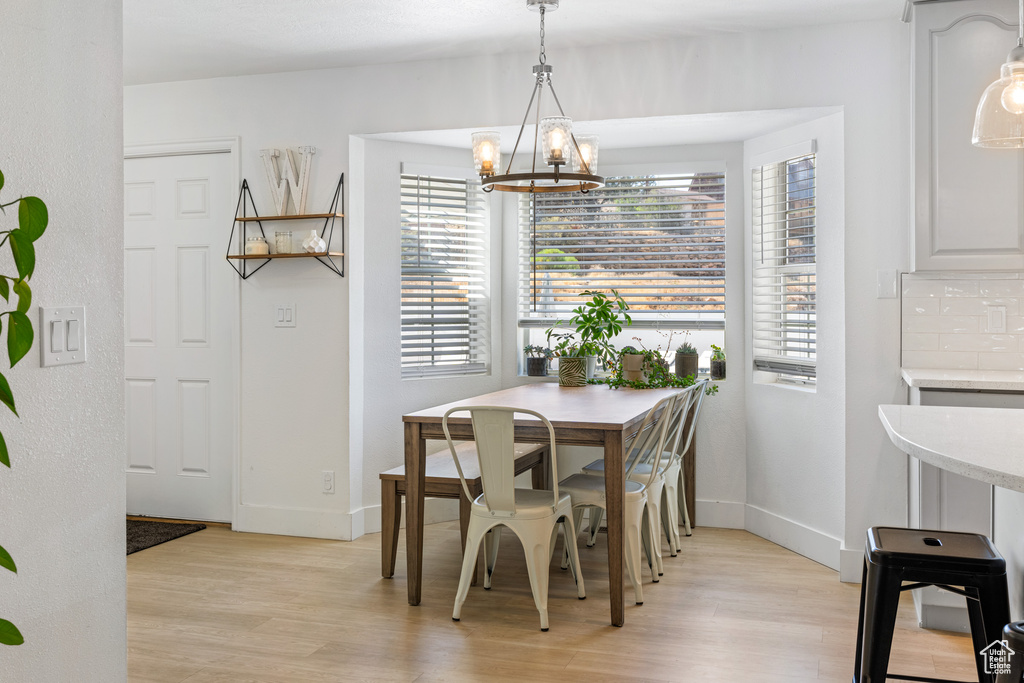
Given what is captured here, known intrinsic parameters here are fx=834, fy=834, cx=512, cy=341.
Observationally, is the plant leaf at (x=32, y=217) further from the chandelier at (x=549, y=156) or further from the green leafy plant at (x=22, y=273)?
the chandelier at (x=549, y=156)

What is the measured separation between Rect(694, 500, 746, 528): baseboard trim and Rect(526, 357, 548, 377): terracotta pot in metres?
1.16

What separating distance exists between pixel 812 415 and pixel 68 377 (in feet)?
11.2

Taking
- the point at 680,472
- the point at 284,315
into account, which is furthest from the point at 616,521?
the point at 284,315

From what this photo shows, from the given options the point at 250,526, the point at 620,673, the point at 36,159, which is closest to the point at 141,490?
the point at 250,526

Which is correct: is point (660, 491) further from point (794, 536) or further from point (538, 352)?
point (538, 352)

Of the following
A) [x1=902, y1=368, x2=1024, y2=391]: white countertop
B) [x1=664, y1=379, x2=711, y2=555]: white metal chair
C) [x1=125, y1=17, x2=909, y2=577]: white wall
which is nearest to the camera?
[x1=902, y1=368, x2=1024, y2=391]: white countertop

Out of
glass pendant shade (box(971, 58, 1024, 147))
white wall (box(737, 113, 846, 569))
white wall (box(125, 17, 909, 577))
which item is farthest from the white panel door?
glass pendant shade (box(971, 58, 1024, 147))

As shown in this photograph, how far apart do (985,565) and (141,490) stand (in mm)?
4537

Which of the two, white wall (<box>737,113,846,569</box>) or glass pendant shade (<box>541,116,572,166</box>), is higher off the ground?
glass pendant shade (<box>541,116,572,166</box>)

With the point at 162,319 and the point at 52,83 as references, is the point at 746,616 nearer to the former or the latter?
the point at 52,83

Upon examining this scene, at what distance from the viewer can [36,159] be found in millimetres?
1529

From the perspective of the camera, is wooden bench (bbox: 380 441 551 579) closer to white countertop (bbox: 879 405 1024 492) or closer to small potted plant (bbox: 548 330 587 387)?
small potted plant (bbox: 548 330 587 387)

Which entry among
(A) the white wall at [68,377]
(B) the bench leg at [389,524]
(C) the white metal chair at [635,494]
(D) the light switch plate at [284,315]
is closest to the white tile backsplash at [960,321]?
(C) the white metal chair at [635,494]

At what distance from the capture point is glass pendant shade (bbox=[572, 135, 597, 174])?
3.42m
